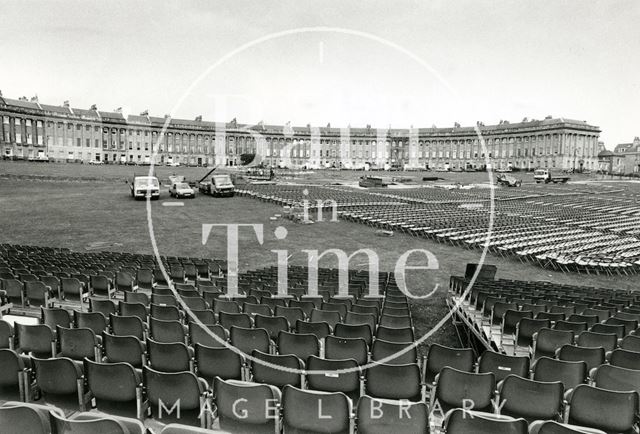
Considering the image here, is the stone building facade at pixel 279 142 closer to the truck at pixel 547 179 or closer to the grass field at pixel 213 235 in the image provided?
the truck at pixel 547 179

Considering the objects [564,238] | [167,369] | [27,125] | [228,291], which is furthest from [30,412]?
[27,125]

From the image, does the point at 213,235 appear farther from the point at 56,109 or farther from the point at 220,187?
the point at 56,109

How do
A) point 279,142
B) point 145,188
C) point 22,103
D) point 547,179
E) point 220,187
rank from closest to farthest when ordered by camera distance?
point 145,188 < point 220,187 < point 547,179 < point 22,103 < point 279,142

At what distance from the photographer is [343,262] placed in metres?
21.1

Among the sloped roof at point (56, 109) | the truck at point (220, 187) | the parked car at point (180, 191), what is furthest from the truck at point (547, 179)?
the sloped roof at point (56, 109)

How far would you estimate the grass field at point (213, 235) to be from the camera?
18953 millimetres

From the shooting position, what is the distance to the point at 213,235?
1078 inches

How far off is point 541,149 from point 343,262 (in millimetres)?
129865

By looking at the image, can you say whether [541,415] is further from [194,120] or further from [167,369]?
[194,120]

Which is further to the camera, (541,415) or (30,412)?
(541,415)

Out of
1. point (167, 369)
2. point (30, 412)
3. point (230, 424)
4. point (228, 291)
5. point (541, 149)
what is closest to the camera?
point (30, 412)

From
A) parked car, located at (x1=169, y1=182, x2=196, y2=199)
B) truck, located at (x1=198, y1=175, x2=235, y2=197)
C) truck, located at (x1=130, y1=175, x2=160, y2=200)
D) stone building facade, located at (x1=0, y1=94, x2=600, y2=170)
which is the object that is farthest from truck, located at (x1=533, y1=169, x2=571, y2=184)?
truck, located at (x1=130, y1=175, x2=160, y2=200)

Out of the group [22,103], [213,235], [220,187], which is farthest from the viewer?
[22,103]

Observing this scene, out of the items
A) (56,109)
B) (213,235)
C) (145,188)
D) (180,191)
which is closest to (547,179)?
(180,191)
